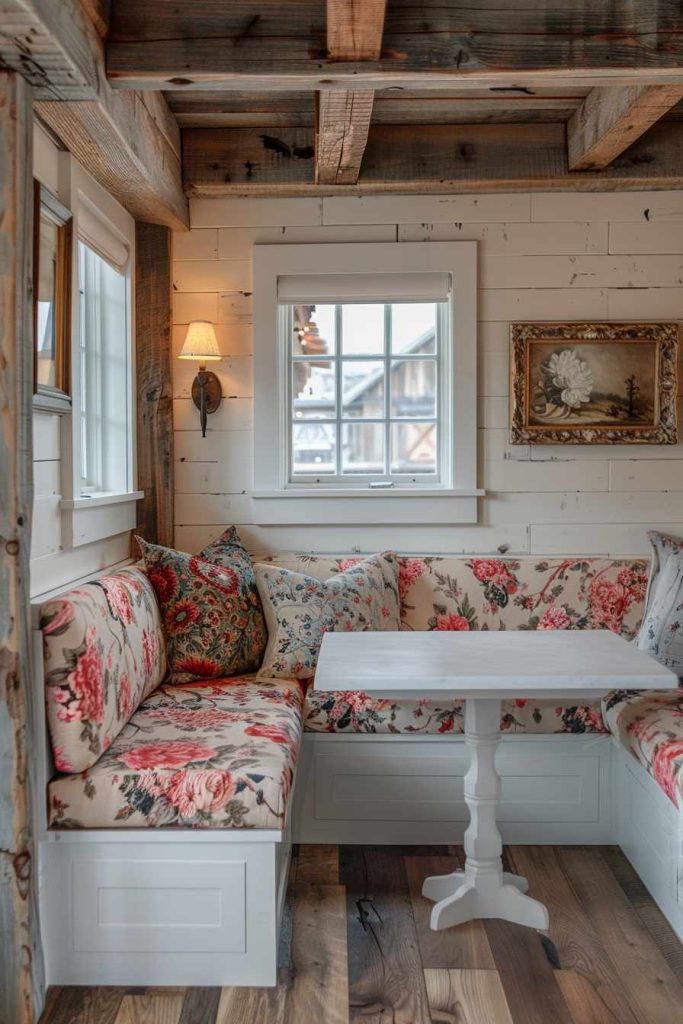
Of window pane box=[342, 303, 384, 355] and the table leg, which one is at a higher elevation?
window pane box=[342, 303, 384, 355]

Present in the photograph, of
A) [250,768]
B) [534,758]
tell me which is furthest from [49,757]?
[534,758]

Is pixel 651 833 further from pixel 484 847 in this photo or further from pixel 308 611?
pixel 308 611

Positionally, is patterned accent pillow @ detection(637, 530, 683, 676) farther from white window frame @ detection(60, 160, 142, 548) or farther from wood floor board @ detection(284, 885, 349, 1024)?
white window frame @ detection(60, 160, 142, 548)

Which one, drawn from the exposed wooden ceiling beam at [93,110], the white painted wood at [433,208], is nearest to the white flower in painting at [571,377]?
the white painted wood at [433,208]

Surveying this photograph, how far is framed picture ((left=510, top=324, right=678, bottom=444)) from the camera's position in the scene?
355 centimetres

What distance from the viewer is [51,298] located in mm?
2627

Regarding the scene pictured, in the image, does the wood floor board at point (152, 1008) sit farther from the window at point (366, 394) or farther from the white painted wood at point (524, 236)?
the white painted wood at point (524, 236)

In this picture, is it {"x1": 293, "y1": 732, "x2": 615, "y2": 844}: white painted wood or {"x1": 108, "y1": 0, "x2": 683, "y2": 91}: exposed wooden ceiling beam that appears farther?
{"x1": 293, "y1": 732, "x2": 615, "y2": 844}: white painted wood

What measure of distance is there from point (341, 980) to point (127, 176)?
2433 mm

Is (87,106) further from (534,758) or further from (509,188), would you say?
(534,758)

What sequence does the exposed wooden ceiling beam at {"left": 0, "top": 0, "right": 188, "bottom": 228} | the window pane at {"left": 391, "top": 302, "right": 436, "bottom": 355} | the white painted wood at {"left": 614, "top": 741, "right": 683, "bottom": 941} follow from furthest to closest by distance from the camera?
the window pane at {"left": 391, "top": 302, "right": 436, "bottom": 355} → the white painted wood at {"left": 614, "top": 741, "right": 683, "bottom": 941} → the exposed wooden ceiling beam at {"left": 0, "top": 0, "right": 188, "bottom": 228}

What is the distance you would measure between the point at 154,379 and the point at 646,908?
2493mm

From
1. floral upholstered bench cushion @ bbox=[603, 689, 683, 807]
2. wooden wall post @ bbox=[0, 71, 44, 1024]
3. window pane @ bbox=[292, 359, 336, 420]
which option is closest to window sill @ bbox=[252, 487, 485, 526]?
window pane @ bbox=[292, 359, 336, 420]

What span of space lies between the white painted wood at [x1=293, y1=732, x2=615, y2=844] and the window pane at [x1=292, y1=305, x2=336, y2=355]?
1.59 metres
